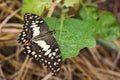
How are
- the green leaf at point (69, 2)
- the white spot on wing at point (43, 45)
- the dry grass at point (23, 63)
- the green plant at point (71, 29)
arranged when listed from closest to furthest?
the white spot on wing at point (43, 45), the green plant at point (71, 29), the green leaf at point (69, 2), the dry grass at point (23, 63)

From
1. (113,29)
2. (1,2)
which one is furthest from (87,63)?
(1,2)

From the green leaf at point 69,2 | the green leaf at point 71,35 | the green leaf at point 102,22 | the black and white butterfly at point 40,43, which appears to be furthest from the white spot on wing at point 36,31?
the green leaf at point 102,22

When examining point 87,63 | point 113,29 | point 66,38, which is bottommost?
point 87,63

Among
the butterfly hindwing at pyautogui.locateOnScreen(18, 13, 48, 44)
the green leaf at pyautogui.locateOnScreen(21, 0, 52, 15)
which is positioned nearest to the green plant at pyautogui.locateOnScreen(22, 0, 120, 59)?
the green leaf at pyautogui.locateOnScreen(21, 0, 52, 15)

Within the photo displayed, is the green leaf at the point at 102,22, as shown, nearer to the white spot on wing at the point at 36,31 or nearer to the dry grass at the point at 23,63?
the dry grass at the point at 23,63

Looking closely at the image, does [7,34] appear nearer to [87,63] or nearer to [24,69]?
[24,69]
